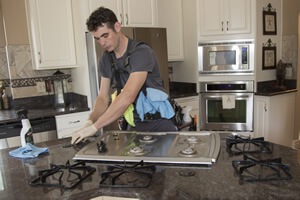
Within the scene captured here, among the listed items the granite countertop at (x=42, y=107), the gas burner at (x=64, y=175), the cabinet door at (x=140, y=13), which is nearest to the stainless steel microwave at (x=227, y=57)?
the cabinet door at (x=140, y=13)

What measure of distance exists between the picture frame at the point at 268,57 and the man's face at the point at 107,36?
247 centimetres

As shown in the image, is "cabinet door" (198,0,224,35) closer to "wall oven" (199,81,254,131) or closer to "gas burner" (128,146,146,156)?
"wall oven" (199,81,254,131)

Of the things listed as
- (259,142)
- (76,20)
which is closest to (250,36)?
(76,20)

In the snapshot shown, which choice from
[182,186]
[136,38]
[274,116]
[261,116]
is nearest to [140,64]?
[182,186]

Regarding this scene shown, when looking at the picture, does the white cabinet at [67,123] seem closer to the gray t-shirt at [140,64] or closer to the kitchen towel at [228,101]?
the gray t-shirt at [140,64]

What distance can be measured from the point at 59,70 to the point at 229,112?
7.34ft

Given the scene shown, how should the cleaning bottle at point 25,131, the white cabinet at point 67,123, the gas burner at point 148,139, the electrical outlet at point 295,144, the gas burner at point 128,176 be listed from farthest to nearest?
the electrical outlet at point 295,144 < the white cabinet at point 67,123 < the cleaning bottle at point 25,131 < the gas burner at point 148,139 < the gas burner at point 128,176

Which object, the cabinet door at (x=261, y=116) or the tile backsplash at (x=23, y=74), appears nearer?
the tile backsplash at (x=23, y=74)

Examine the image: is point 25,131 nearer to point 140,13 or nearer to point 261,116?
point 140,13

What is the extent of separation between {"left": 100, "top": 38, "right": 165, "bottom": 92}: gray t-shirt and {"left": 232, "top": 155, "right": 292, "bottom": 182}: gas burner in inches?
31.8

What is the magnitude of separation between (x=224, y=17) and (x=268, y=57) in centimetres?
78

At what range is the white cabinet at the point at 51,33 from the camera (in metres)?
3.12

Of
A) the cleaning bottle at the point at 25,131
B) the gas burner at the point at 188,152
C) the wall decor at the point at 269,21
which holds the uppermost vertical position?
the wall decor at the point at 269,21

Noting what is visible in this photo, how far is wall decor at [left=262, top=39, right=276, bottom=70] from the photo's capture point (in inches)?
145
